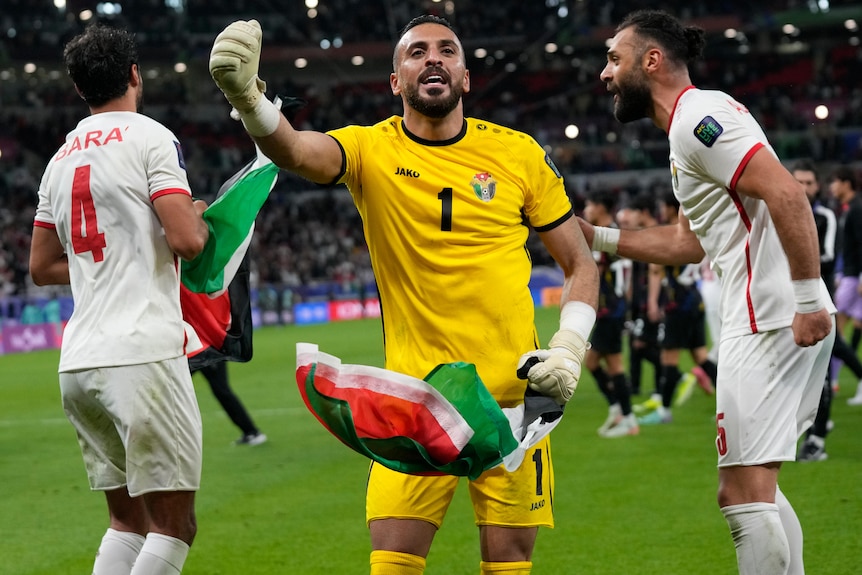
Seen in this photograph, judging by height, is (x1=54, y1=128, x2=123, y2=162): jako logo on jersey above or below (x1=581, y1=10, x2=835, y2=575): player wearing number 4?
above

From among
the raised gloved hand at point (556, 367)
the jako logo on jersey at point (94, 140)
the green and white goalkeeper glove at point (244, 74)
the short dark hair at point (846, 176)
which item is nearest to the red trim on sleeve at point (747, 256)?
the raised gloved hand at point (556, 367)

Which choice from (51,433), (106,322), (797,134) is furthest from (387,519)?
(797,134)

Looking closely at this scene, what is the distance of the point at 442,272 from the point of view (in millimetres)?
3959

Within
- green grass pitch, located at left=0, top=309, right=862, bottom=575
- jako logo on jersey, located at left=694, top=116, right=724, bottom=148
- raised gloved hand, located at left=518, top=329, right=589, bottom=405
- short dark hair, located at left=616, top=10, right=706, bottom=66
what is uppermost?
short dark hair, located at left=616, top=10, right=706, bottom=66

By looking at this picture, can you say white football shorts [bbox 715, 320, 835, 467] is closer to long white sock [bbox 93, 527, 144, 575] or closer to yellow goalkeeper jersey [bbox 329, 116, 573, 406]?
yellow goalkeeper jersey [bbox 329, 116, 573, 406]

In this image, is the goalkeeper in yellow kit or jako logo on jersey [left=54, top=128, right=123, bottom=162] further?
jako logo on jersey [left=54, top=128, right=123, bottom=162]

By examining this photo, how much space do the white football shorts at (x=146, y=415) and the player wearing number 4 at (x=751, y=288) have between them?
2053 millimetres

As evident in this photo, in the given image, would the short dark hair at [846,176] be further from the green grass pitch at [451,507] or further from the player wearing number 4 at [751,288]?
the player wearing number 4 at [751,288]

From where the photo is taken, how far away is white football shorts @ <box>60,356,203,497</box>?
4094 millimetres

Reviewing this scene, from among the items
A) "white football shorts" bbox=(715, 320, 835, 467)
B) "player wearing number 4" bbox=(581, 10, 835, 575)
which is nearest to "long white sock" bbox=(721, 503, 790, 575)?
"player wearing number 4" bbox=(581, 10, 835, 575)

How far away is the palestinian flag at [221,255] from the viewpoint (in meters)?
4.53

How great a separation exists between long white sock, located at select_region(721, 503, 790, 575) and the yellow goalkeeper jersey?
3.24 feet

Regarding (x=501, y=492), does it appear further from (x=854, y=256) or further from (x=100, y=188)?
(x=854, y=256)

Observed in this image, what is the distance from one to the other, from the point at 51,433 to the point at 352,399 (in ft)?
30.3
